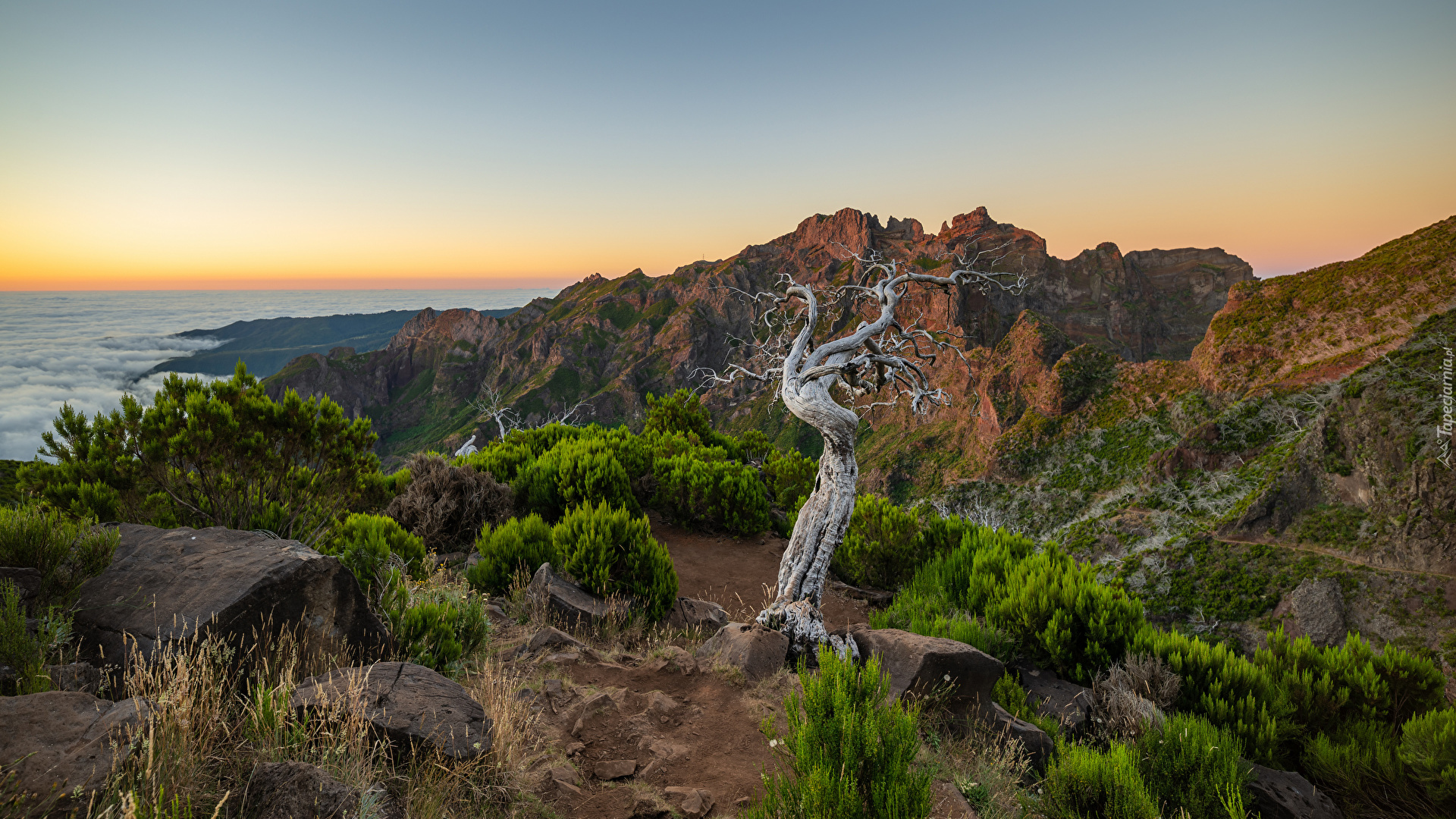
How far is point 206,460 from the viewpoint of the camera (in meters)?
6.56

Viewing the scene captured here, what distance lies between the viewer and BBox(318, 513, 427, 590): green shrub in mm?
6277

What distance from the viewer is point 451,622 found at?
17.4ft

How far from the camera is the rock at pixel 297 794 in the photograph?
8.02ft

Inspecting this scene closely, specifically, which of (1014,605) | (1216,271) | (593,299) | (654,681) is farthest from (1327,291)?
(593,299)

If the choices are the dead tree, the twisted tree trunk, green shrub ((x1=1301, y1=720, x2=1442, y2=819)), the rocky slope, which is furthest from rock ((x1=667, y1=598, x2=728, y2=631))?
the rocky slope

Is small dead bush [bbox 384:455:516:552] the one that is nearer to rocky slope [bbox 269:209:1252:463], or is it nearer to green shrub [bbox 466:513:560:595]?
green shrub [bbox 466:513:560:595]

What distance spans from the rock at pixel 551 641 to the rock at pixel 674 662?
773 millimetres

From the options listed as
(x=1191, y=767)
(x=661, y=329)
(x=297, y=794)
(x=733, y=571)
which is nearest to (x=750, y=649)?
(x=1191, y=767)

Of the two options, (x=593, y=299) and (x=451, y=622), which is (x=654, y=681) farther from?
(x=593, y=299)

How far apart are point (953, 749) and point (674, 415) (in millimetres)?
12754

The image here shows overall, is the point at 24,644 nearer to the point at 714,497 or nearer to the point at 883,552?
the point at 883,552

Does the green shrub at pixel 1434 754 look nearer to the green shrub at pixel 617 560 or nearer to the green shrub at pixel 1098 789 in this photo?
the green shrub at pixel 1098 789

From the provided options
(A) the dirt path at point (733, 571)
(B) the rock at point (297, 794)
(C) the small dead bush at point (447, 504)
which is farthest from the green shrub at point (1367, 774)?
(C) the small dead bush at point (447, 504)

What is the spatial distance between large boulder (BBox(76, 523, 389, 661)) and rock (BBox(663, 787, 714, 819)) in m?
2.47
